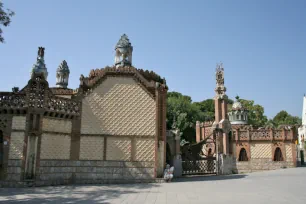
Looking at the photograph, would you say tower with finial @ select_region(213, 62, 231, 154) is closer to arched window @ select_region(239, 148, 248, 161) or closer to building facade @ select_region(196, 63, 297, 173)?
building facade @ select_region(196, 63, 297, 173)

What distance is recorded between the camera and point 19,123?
15.8m

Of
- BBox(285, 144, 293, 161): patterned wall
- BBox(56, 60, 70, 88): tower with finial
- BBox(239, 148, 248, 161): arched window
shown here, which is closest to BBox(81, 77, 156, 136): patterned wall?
BBox(56, 60, 70, 88): tower with finial

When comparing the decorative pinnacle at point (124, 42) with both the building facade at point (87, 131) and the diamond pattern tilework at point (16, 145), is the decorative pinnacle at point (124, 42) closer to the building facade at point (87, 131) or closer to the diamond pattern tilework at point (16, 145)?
the building facade at point (87, 131)

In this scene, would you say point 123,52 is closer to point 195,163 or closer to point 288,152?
point 195,163

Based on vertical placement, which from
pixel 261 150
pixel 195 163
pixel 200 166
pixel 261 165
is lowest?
pixel 261 165

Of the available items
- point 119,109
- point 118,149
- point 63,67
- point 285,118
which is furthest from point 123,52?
point 285,118

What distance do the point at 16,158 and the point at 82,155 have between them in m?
3.71

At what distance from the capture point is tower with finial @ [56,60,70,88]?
31434 millimetres

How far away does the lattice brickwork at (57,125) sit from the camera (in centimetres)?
1634

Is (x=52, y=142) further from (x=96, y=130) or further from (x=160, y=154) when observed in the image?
(x=160, y=154)

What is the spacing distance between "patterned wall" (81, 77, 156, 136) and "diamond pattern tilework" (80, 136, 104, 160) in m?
0.44

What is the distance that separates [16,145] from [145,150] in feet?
24.8

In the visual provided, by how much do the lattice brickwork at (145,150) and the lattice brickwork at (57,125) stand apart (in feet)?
14.7

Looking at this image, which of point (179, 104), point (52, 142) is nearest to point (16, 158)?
point (52, 142)
